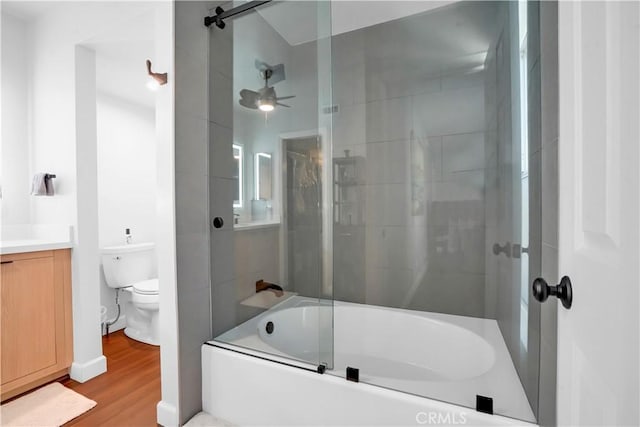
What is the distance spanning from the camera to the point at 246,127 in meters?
1.91

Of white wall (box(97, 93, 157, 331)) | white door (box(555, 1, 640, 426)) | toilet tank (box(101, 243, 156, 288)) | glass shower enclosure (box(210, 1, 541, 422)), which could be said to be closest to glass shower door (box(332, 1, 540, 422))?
glass shower enclosure (box(210, 1, 541, 422))

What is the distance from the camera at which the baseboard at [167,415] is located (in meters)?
1.52

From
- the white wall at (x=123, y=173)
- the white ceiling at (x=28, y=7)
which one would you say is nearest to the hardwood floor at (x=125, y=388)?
the white wall at (x=123, y=173)

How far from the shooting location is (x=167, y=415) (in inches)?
60.6

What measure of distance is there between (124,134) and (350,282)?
8.87 feet

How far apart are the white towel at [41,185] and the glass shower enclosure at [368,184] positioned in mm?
→ 1266

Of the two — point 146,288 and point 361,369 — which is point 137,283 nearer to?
point 146,288

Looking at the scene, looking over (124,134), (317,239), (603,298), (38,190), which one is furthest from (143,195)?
(603,298)

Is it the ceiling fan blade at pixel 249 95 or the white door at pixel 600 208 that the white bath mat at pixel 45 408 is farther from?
the white door at pixel 600 208

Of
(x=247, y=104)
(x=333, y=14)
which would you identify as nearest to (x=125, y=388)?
→ (x=247, y=104)

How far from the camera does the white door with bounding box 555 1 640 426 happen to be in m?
0.40

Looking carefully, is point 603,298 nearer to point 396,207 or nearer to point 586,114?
point 586,114

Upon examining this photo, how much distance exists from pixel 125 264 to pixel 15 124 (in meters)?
1.31

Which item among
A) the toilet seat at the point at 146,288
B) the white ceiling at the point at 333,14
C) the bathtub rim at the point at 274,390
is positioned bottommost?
the bathtub rim at the point at 274,390
